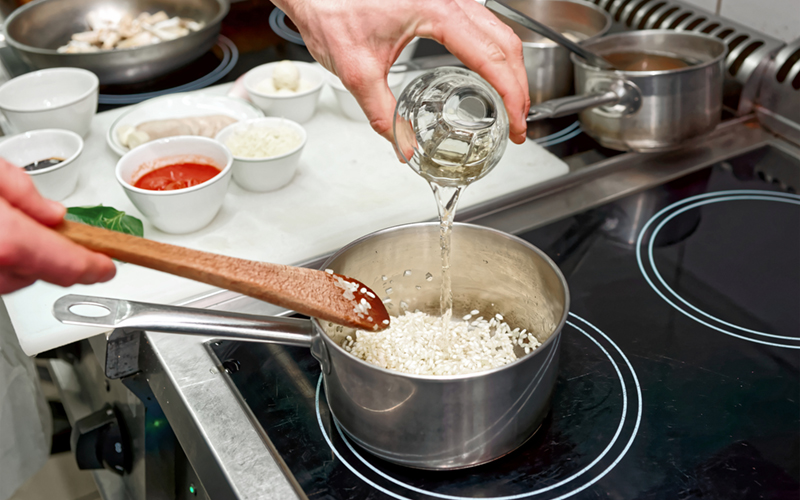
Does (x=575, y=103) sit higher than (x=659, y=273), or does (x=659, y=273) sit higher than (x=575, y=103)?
(x=575, y=103)

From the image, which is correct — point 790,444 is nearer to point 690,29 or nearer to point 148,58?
point 690,29

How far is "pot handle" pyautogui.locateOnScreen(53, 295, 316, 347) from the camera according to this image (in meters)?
0.54

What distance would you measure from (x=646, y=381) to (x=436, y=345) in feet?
0.70

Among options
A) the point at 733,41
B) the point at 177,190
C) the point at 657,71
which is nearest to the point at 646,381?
the point at 657,71

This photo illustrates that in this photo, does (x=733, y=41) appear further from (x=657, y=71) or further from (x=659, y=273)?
(x=659, y=273)

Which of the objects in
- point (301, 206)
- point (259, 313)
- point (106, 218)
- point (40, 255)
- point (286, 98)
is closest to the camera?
point (40, 255)

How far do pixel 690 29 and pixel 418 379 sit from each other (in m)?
0.96

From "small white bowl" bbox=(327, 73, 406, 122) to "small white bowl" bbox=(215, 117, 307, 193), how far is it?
0.14 meters

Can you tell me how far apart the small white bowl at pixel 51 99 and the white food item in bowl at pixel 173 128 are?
8 cm

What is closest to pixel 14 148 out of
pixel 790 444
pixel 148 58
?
pixel 148 58

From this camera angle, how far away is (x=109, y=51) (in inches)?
47.2

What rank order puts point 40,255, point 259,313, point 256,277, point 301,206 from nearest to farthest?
point 40,255, point 256,277, point 259,313, point 301,206

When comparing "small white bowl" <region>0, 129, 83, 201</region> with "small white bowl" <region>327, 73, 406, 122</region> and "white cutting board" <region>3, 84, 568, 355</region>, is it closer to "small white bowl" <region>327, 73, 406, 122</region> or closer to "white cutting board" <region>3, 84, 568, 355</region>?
"white cutting board" <region>3, 84, 568, 355</region>

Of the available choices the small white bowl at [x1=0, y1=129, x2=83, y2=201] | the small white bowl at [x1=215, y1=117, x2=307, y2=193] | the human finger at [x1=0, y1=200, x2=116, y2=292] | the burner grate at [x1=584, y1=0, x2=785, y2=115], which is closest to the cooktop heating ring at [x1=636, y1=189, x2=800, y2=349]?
the burner grate at [x1=584, y1=0, x2=785, y2=115]
